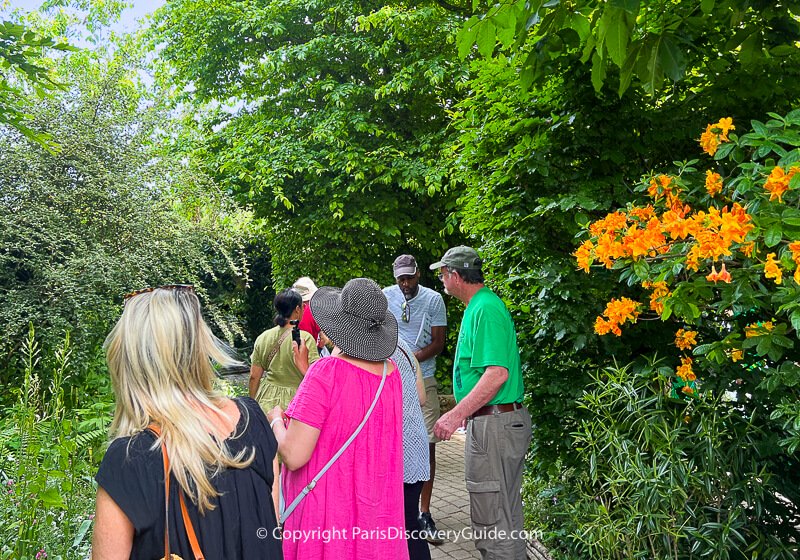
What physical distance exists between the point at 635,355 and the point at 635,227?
1.38 metres

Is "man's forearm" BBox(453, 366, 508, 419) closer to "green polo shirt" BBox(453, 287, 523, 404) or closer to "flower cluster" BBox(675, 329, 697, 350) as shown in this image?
"green polo shirt" BBox(453, 287, 523, 404)

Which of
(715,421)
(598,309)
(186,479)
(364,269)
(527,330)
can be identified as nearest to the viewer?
(186,479)

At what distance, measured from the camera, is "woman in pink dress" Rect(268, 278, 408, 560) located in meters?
2.60

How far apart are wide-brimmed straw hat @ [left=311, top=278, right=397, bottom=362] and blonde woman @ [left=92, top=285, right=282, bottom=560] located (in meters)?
0.80

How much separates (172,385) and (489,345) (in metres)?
2.15

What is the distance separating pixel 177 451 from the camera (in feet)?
5.63

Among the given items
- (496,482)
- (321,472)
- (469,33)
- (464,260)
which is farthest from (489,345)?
(469,33)

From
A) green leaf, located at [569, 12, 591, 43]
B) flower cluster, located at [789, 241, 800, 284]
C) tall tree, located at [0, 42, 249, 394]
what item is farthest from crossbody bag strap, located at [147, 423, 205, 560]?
tall tree, located at [0, 42, 249, 394]

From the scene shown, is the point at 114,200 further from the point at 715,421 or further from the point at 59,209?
the point at 715,421

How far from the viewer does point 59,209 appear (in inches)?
245

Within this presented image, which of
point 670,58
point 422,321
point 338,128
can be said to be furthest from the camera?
point 338,128

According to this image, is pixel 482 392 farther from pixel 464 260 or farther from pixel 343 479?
pixel 343 479

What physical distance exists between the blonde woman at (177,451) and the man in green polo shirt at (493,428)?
183 centimetres

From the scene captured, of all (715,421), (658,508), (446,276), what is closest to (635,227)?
(715,421)
